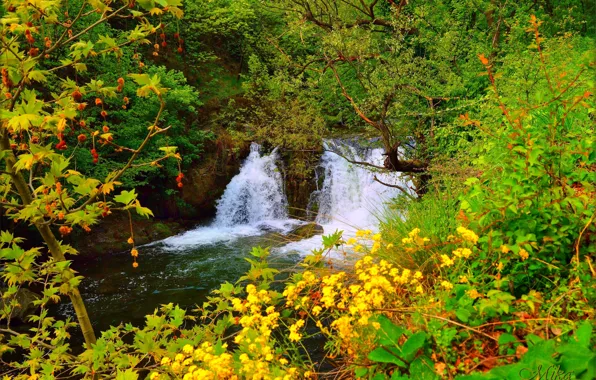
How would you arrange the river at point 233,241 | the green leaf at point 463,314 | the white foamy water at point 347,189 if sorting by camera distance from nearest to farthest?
the green leaf at point 463,314
the river at point 233,241
the white foamy water at point 347,189

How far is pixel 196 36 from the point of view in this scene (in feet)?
52.1

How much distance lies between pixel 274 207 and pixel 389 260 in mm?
10268

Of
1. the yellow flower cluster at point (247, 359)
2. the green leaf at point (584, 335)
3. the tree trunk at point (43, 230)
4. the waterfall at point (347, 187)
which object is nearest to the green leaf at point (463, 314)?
the green leaf at point (584, 335)

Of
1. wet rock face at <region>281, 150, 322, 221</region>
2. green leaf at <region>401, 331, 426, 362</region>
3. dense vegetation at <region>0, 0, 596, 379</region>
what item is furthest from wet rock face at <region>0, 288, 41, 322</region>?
wet rock face at <region>281, 150, 322, 221</region>

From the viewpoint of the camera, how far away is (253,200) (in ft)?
44.7

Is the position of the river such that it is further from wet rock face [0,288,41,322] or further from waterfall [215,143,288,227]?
wet rock face [0,288,41,322]

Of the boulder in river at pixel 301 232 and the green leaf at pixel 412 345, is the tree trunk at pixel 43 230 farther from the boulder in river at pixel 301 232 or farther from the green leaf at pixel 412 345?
the boulder in river at pixel 301 232

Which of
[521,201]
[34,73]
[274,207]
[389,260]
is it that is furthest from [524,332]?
[274,207]

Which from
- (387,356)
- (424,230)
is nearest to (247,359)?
(387,356)

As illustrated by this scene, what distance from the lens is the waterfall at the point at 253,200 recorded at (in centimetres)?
1346

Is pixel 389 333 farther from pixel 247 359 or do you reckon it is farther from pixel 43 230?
pixel 43 230

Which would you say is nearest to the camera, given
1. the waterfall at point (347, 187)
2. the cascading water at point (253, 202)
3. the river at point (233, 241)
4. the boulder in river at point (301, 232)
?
the river at point (233, 241)

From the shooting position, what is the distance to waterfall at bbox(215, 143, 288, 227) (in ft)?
44.2

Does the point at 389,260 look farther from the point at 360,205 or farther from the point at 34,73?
the point at 360,205
